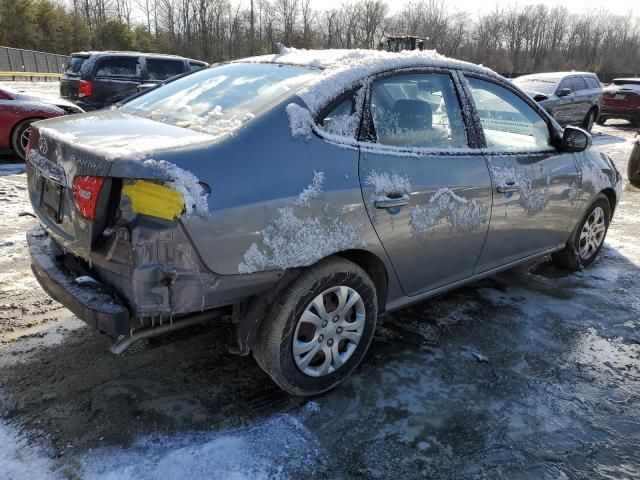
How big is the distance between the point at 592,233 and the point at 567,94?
1010 centimetres

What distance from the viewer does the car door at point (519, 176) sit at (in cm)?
360

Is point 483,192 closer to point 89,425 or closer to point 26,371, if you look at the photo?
point 89,425

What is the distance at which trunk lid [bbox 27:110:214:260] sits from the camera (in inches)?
87.7

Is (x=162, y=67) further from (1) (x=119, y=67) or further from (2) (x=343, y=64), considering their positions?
(2) (x=343, y=64)

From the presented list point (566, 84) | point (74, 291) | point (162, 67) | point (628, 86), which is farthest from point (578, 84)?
point (74, 291)

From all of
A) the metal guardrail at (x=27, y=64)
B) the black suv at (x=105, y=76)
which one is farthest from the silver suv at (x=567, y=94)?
the metal guardrail at (x=27, y=64)

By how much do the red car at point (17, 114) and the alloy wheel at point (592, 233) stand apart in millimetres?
7777

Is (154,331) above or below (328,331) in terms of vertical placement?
above

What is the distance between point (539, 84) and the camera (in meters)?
13.6

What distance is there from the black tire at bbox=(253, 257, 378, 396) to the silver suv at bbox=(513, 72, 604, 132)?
36.3ft

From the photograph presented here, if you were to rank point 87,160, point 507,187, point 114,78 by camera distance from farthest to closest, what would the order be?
point 114,78 → point 507,187 → point 87,160

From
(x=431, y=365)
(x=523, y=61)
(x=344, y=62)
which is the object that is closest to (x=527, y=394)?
(x=431, y=365)

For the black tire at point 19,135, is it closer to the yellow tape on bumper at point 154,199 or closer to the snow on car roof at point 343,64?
the snow on car roof at point 343,64

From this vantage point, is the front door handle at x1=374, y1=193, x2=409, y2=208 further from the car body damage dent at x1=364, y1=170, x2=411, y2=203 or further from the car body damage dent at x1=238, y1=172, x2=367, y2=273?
the car body damage dent at x1=238, y1=172, x2=367, y2=273
